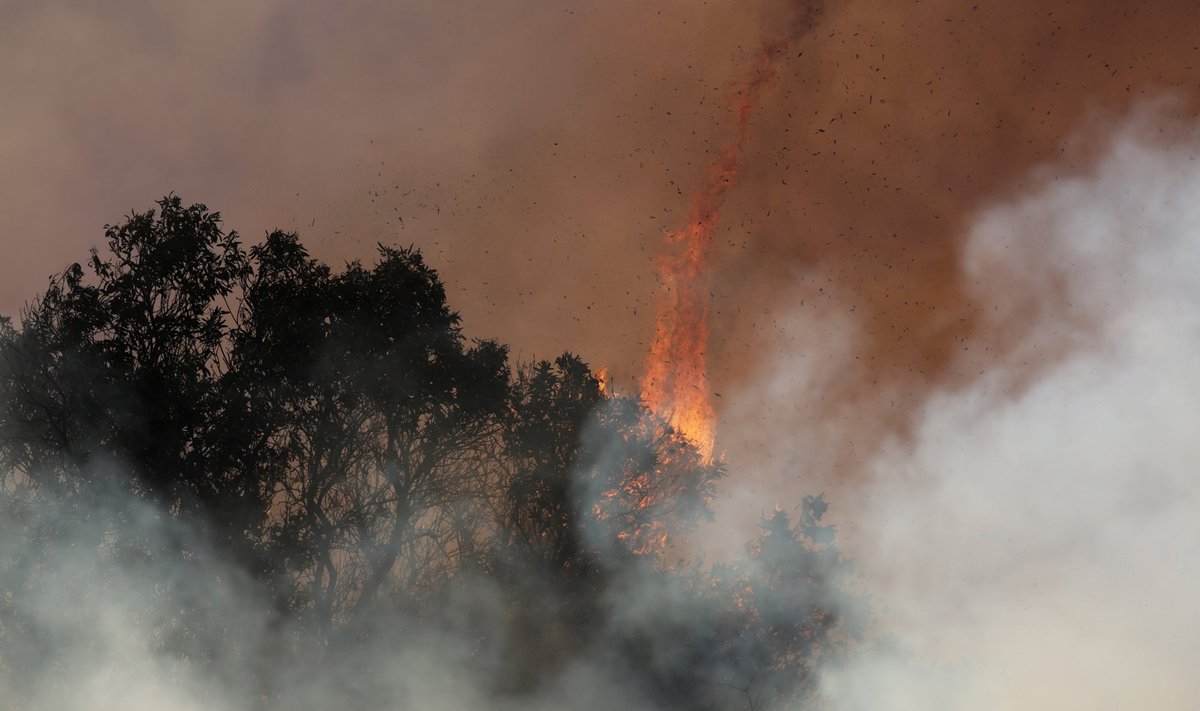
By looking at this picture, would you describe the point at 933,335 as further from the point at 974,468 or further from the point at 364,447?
the point at 364,447

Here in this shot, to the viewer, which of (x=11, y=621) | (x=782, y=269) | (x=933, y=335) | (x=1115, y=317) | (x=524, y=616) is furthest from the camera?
(x=782, y=269)

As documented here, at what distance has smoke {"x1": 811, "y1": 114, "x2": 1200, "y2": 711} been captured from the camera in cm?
2409

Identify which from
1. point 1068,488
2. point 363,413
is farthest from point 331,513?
point 1068,488


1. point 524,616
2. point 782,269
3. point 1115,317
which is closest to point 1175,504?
point 1115,317

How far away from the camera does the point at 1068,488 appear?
2525cm

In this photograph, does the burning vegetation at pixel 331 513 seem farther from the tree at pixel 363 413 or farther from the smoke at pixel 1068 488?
the smoke at pixel 1068 488

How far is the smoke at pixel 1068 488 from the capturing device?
24.1 meters

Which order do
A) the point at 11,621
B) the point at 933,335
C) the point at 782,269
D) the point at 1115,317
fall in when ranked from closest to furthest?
the point at 11,621 → the point at 1115,317 → the point at 933,335 → the point at 782,269

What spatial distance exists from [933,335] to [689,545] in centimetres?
1069

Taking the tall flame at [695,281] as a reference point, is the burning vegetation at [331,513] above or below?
below

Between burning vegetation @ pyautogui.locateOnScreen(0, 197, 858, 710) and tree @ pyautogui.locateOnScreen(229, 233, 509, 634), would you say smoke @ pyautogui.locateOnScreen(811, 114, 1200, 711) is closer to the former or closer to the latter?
burning vegetation @ pyautogui.locateOnScreen(0, 197, 858, 710)

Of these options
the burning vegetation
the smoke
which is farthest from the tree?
the smoke

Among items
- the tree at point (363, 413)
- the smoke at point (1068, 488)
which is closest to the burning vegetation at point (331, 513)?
the tree at point (363, 413)

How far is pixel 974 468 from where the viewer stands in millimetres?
28719
